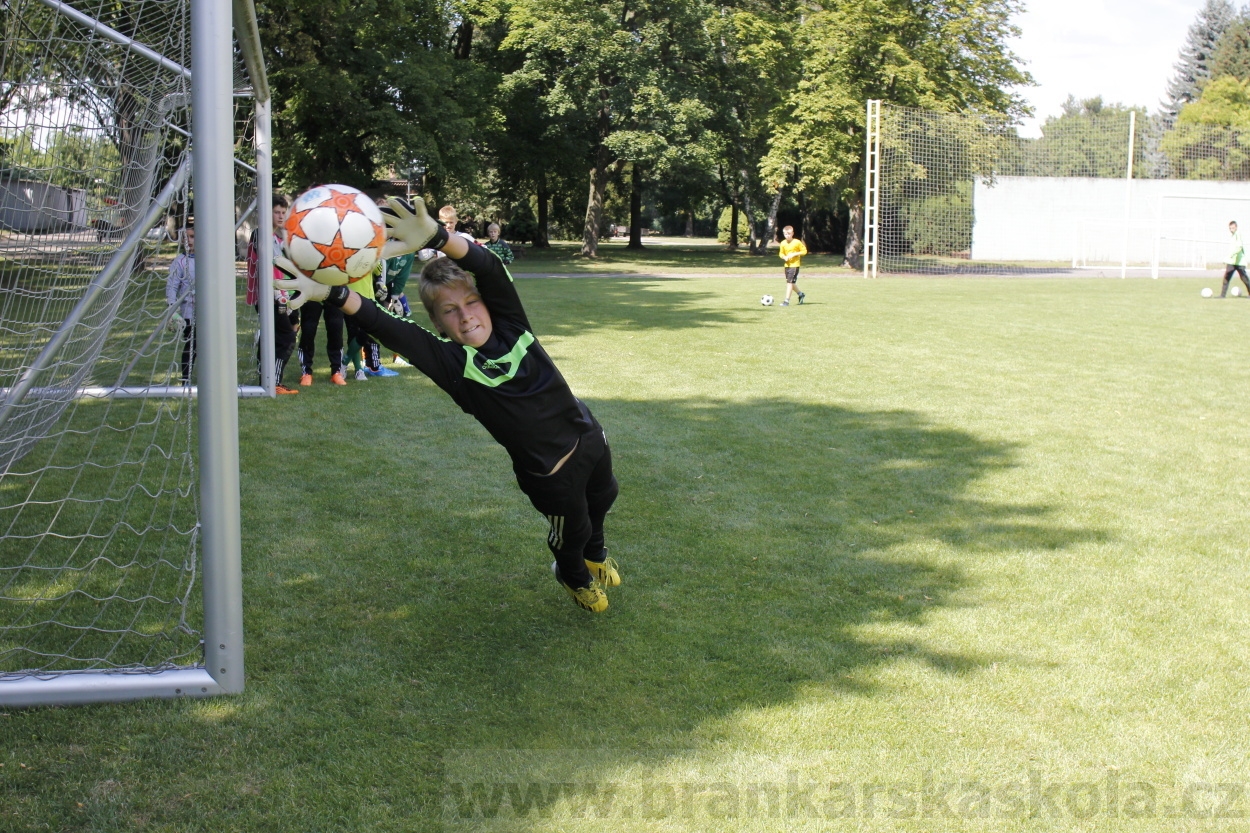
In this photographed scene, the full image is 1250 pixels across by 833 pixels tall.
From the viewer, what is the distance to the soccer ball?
11.5 feet

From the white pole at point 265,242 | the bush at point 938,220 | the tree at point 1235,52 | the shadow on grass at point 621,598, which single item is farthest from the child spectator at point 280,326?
the tree at point 1235,52

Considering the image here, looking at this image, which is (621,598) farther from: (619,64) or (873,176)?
(619,64)

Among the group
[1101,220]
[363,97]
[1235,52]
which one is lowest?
[1101,220]

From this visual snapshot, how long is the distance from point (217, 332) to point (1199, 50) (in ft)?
309

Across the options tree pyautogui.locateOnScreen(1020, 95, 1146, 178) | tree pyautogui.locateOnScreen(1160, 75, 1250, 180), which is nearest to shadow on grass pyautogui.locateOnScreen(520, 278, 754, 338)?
tree pyautogui.locateOnScreen(1020, 95, 1146, 178)

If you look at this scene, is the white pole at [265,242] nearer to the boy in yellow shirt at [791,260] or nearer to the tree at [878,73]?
the boy in yellow shirt at [791,260]

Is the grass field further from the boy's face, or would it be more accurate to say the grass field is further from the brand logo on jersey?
the boy's face

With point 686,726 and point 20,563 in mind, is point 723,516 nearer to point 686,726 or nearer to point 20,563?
point 686,726

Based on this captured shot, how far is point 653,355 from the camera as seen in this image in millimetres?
12812

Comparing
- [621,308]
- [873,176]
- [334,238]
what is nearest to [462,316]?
[334,238]

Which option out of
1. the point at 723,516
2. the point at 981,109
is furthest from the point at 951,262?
the point at 723,516

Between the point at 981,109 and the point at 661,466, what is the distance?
32731mm

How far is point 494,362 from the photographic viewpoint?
3918mm

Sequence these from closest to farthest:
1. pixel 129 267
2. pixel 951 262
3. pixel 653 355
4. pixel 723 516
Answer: pixel 723 516
pixel 129 267
pixel 653 355
pixel 951 262
